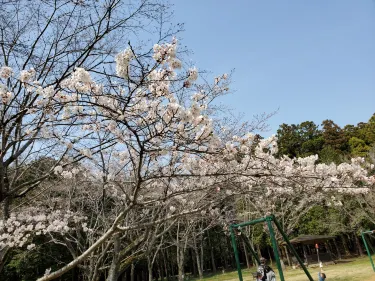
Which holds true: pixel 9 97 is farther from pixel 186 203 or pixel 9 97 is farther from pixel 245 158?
pixel 186 203

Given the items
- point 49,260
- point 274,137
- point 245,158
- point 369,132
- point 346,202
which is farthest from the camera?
point 369,132

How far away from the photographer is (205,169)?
516 cm

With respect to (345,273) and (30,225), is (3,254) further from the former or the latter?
(345,273)

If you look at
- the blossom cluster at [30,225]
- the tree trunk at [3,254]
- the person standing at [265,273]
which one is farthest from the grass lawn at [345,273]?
the tree trunk at [3,254]

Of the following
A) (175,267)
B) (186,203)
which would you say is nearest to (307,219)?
(175,267)

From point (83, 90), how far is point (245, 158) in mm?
2679

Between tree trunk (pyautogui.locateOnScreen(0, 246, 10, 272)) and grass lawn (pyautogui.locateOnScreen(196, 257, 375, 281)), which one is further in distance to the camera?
grass lawn (pyautogui.locateOnScreen(196, 257, 375, 281))

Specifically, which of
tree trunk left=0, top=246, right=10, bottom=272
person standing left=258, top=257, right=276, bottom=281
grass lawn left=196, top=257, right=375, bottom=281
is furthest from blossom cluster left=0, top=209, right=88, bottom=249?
grass lawn left=196, top=257, right=375, bottom=281

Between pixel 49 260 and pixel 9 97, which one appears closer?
pixel 9 97

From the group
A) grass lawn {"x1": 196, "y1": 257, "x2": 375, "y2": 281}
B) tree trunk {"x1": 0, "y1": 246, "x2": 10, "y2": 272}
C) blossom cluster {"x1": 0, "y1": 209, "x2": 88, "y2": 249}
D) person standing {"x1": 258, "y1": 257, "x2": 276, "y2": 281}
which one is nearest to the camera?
tree trunk {"x1": 0, "y1": 246, "x2": 10, "y2": 272}

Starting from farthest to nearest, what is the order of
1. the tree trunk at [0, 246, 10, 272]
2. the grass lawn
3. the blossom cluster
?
the grass lawn, the blossom cluster, the tree trunk at [0, 246, 10, 272]

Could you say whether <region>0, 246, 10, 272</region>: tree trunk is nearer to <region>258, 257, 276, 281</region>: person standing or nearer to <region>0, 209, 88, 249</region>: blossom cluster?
<region>0, 209, 88, 249</region>: blossom cluster

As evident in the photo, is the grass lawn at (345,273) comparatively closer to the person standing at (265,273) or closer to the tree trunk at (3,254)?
the person standing at (265,273)

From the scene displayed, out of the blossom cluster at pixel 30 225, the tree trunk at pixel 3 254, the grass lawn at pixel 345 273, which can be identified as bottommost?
the grass lawn at pixel 345 273
